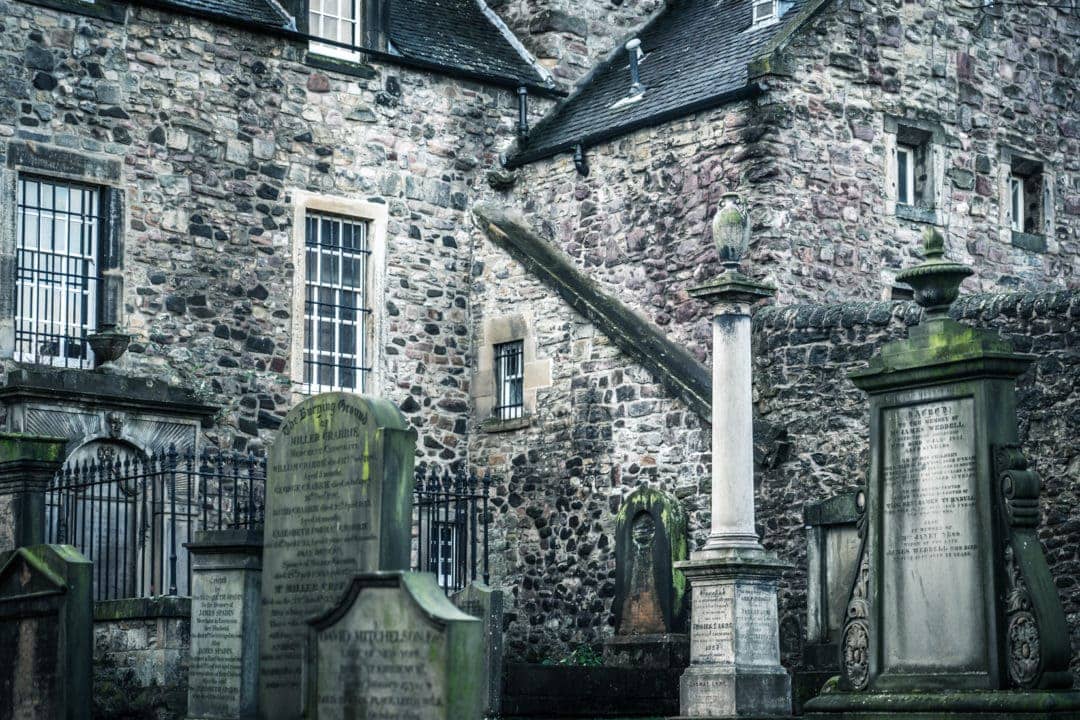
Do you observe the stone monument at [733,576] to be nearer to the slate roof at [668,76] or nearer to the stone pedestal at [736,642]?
the stone pedestal at [736,642]

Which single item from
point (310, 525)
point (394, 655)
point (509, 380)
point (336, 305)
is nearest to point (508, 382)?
point (509, 380)

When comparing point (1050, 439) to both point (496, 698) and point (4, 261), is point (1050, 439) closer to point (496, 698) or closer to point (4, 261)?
point (496, 698)

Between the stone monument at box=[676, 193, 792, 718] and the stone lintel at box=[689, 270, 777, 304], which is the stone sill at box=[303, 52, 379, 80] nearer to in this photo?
the stone monument at box=[676, 193, 792, 718]

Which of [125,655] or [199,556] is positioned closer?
[199,556]

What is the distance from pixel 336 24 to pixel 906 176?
6.59 m

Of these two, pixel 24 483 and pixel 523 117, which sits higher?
pixel 523 117

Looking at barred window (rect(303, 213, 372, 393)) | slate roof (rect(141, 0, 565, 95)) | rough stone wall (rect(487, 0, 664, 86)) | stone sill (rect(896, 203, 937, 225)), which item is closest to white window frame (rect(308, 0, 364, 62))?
slate roof (rect(141, 0, 565, 95))

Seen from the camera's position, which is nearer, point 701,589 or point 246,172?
point 701,589

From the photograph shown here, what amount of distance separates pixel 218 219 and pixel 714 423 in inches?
269

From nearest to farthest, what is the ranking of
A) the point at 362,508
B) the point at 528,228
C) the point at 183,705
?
the point at 362,508, the point at 183,705, the point at 528,228

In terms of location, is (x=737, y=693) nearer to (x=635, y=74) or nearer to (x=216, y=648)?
(x=216, y=648)

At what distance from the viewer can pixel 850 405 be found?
17.5 meters

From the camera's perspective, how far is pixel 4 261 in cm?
1844

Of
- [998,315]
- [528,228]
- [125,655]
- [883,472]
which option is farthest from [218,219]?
[883,472]
